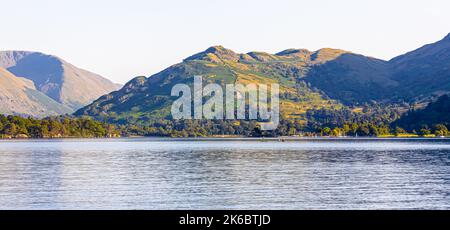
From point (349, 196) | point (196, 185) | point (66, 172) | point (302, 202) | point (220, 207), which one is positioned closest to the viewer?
point (220, 207)

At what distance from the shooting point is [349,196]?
2554 inches

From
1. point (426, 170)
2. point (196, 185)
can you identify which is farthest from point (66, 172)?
point (426, 170)

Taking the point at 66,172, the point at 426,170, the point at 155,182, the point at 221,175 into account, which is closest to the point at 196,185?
the point at 155,182

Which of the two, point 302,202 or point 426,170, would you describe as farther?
point 426,170
